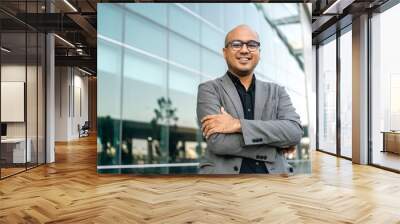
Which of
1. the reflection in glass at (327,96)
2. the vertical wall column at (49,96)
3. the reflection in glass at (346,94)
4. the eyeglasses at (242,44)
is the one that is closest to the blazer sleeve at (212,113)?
the eyeglasses at (242,44)

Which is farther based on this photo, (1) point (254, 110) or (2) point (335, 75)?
(2) point (335, 75)

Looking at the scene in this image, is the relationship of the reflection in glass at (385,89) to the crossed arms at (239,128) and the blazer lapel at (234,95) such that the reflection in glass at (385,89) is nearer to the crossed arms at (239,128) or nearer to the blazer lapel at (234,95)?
the crossed arms at (239,128)

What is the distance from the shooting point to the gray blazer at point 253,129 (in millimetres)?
6109

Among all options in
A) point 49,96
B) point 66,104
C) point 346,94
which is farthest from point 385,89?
point 66,104

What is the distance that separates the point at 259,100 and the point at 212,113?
808mm

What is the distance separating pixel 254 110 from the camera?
6.29m

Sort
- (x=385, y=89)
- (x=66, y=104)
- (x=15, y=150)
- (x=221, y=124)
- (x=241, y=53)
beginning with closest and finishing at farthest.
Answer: (x=221, y=124) → (x=241, y=53) → (x=15, y=150) → (x=385, y=89) → (x=66, y=104)

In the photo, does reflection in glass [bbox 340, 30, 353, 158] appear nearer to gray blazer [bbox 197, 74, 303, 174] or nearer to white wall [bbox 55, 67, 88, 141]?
gray blazer [bbox 197, 74, 303, 174]

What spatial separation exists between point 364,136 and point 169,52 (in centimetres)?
478

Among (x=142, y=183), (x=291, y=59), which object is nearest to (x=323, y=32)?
(x=291, y=59)

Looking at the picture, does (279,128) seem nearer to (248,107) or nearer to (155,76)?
(248,107)

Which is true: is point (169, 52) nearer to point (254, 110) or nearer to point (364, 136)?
point (254, 110)

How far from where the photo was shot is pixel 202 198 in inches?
200

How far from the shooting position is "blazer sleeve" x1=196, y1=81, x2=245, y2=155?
239 inches
